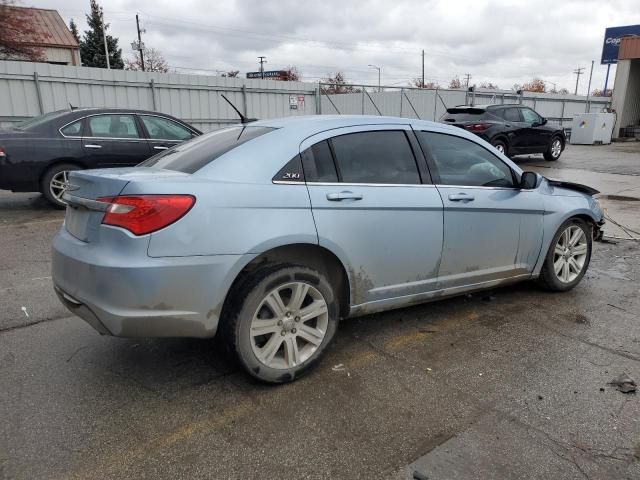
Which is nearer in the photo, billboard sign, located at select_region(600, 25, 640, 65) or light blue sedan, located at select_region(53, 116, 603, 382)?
light blue sedan, located at select_region(53, 116, 603, 382)

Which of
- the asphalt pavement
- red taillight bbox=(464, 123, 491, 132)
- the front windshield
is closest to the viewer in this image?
the asphalt pavement

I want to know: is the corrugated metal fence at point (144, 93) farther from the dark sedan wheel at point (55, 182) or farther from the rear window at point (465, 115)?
the dark sedan wheel at point (55, 182)

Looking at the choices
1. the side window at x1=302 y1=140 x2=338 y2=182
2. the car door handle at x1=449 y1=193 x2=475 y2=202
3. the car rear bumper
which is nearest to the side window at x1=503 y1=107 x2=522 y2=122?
the car door handle at x1=449 y1=193 x2=475 y2=202

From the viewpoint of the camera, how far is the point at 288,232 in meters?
2.87

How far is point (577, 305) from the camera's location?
4.39m

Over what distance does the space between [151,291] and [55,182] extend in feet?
20.5

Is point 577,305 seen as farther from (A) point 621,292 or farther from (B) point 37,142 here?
(B) point 37,142

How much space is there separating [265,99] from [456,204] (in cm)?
1391

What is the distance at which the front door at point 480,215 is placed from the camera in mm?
3670

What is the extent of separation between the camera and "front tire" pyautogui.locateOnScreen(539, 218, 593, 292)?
4477 millimetres

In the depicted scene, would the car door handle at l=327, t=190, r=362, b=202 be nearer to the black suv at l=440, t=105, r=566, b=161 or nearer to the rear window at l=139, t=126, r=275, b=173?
the rear window at l=139, t=126, r=275, b=173

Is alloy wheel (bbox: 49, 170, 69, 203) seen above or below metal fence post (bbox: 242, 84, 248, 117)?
below

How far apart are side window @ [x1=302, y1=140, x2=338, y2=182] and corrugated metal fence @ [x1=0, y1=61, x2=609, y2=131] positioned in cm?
1231

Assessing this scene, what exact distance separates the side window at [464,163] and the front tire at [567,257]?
0.86m
